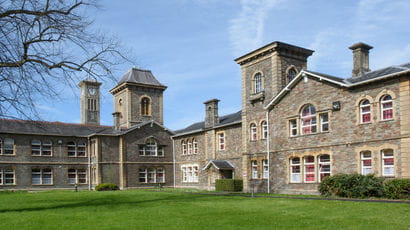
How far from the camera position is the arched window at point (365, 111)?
855 inches

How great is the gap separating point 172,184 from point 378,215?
32176mm

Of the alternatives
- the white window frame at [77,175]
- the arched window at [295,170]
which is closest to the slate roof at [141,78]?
the white window frame at [77,175]

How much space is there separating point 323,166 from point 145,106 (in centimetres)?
2790

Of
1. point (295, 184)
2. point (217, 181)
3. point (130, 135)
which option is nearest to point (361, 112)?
point (295, 184)

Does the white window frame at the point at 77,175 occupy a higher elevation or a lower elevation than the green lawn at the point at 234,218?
lower

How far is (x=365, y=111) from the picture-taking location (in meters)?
21.9

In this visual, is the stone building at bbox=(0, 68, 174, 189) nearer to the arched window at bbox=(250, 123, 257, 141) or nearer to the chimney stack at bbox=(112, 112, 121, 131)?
the chimney stack at bbox=(112, 112, 121, 131)

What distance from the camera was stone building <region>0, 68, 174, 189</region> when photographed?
3812cm

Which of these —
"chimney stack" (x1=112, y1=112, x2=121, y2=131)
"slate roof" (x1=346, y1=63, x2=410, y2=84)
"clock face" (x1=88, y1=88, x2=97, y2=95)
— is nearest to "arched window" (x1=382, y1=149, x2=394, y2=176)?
"slate roof" (x1=346, y1=63, x2=410, y2=84)

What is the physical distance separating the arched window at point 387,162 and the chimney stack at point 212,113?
17.7 metres

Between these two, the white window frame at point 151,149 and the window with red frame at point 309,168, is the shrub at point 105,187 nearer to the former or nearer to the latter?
the white window frame at point 151,149

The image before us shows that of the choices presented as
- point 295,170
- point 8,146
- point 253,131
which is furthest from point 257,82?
point 8,146

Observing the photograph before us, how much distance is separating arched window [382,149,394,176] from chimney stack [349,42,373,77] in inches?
230

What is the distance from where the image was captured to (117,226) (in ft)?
40.4
